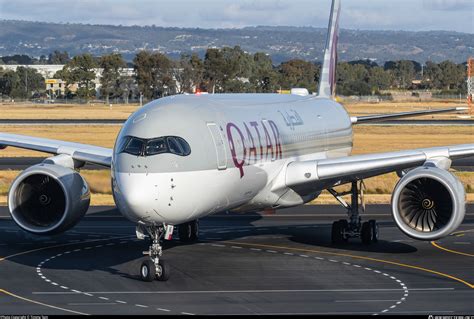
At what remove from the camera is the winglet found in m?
44.8

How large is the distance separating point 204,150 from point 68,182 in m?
6.13

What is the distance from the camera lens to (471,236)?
35.9 metres

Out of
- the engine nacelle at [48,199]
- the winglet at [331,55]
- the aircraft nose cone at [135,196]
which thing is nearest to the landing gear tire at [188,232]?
the engine nacelle at [48,199]

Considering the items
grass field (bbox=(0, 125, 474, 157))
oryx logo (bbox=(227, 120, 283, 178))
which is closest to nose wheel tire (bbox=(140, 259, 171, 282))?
oryx logo (bbox=(227, 120, 283, 178))

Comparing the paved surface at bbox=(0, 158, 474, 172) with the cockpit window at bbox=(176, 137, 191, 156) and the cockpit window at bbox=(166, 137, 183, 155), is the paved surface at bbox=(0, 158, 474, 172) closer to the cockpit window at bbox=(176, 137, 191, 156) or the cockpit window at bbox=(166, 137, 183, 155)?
the cockpit window at bbox=(176, 137, 191, 156)

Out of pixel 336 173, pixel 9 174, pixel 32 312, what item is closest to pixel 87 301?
pixel 32 312

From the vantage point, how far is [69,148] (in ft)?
112

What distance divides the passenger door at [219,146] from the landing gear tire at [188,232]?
20.9ft

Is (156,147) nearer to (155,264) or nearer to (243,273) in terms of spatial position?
(155,264)

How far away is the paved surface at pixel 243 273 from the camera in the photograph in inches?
929

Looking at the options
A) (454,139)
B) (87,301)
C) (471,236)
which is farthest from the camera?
(454,139)

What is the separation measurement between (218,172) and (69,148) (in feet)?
27.2

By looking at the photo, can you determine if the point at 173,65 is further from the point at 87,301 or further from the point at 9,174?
the point at 87,301

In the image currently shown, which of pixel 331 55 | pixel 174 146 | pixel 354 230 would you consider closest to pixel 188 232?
pixel 354 230
